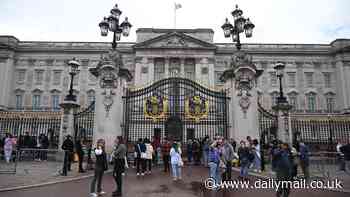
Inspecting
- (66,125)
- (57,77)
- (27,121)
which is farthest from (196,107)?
(57,77)

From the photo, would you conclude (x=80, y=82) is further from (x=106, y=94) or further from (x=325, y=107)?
(x=325, y=107)

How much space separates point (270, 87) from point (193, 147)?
3908 centimetres

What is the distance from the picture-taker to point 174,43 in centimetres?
5031

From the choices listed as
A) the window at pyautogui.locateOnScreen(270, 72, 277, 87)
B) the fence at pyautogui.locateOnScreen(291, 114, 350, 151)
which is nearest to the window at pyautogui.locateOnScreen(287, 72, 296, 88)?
the window at pyautogui.locateOnScreen(270, 72, 277, 87)

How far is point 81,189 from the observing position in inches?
354

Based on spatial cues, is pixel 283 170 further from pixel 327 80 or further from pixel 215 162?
pixel 327 80

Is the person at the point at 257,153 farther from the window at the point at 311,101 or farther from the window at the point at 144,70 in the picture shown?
the window at the point at 311,101

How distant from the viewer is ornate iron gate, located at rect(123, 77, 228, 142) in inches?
653

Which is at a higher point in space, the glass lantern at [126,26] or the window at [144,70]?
the window at [144,70]

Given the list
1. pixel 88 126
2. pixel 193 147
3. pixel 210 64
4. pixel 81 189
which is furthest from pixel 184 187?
pixel 210 64

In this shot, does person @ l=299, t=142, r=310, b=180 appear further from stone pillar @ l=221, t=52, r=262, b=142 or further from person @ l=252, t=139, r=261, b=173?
stone pillar @ l=221, t=52, r=262, b=142

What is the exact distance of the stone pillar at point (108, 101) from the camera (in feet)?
49.5

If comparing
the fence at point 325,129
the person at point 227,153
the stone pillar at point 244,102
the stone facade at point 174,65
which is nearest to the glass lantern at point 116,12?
the stone pillar at point 244,102

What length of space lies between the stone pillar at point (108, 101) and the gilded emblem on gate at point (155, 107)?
2.01 m
